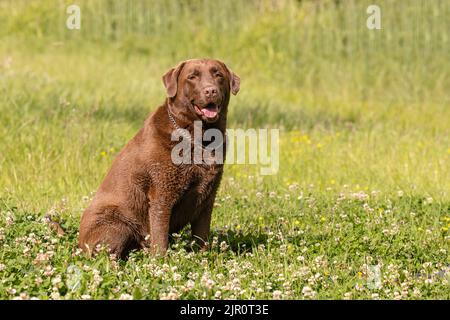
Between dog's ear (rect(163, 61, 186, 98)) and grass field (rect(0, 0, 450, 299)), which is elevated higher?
dog's ear (rect(163, 61, 186, 98))

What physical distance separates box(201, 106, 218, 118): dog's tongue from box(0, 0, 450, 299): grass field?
3.08 feet

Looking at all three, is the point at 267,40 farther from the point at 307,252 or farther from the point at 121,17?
the point at 307,252

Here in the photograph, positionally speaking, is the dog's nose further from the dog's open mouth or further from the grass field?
the grass field

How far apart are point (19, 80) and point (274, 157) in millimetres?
4396

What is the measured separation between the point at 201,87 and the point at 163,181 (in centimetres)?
71

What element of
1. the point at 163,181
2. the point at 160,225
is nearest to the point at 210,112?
the point at 163,181

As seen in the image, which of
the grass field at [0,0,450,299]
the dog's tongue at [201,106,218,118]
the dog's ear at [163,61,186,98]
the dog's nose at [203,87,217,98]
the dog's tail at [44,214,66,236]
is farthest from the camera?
the dog's tail at [44,214,66,236]

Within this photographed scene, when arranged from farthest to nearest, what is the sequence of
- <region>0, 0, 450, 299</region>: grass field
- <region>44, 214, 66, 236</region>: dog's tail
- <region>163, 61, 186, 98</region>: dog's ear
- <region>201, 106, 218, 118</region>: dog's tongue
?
<region>44, 214, 66, 236</region>: dog's tail < <region>163, 61, 186, 98</region>: dog's ear < <region>201, 106, 218, 118</region>: dog's tongue < <region>0, 0, 450, 299</region>: grass field

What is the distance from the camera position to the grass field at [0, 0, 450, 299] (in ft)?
17.2

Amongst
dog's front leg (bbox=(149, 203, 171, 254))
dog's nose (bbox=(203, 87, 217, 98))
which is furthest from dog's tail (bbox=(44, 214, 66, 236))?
dog's nose (bbox=(203, 87, 217, 98))

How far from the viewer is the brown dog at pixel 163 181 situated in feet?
19.3

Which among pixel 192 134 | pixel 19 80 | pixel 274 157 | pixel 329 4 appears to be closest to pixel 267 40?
pixel 329 4

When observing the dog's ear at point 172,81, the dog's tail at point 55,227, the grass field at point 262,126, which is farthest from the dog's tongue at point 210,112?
the dog's tail at point 55,227

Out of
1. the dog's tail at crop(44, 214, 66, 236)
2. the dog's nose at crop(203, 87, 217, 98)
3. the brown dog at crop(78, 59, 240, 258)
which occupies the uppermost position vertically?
the dog's nose at crop(203, 87, 217, 98)
